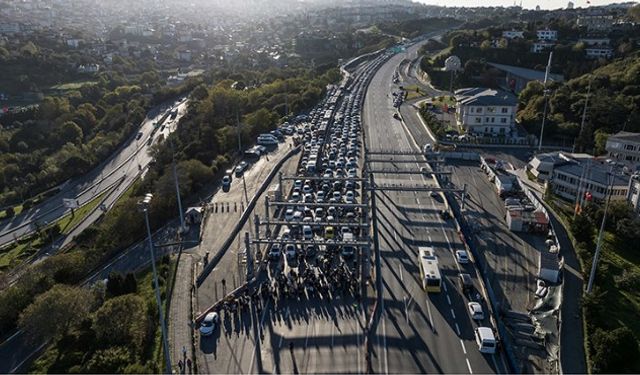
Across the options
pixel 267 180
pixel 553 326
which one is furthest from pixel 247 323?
pixel 267 180

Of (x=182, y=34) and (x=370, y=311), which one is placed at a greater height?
(x=182, y=34)

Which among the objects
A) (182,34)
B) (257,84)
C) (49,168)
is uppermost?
(182,34)

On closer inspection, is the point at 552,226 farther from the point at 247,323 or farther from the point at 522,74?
the point at 522,74

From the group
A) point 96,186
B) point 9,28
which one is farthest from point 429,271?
point 9,28

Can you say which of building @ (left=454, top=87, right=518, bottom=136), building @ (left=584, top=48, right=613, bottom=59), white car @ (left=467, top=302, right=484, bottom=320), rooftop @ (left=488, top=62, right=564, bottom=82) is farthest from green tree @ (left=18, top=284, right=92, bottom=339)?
building @ (left=584, top=48, right=613, bottom=59)

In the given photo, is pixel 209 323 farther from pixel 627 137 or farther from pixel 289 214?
pixel 627 137
